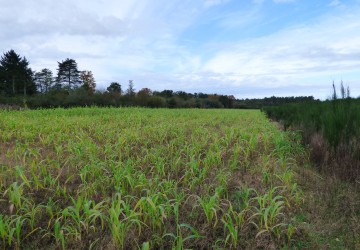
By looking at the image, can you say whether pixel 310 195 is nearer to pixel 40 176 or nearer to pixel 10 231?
pixel 10 231

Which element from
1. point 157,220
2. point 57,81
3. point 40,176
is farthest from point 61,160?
point 57,81

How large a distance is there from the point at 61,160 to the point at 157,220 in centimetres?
257

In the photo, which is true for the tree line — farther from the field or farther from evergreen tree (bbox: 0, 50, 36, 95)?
the field

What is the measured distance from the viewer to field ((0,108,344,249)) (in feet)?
8.21

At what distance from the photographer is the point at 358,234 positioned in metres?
2.59

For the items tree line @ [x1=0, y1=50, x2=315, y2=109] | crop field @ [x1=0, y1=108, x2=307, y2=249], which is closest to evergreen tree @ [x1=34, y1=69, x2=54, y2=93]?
tree line @ [x1=0, y1=50, x2=315, y2=109]

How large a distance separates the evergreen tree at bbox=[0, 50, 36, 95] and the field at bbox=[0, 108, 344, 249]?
41205 millimetres

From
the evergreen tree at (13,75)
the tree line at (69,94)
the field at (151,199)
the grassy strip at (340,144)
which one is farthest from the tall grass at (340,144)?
the evergreen tree at (13,75)

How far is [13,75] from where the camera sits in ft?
130

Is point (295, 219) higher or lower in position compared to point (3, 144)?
lower

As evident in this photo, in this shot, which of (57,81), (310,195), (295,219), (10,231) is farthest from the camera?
(57,81)

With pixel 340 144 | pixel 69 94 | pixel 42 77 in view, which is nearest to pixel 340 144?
pixel 340 144

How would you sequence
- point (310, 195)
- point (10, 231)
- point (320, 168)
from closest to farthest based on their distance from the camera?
point (10, 231) < point (310, 195) < point (320, 168)

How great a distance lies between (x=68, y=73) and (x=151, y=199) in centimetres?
5625
